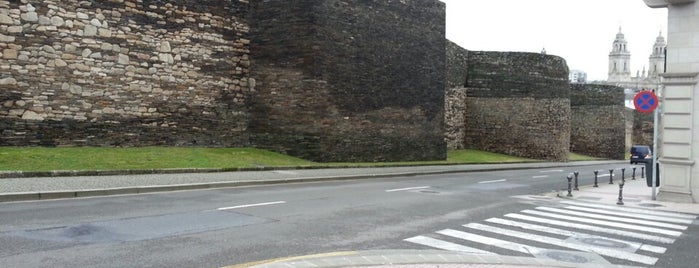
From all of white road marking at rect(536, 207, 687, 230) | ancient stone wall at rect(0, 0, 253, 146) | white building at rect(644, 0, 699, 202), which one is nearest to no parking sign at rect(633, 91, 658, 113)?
white building at rect(644, 0, 699, 202)

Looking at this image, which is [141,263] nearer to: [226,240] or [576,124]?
[226,240]

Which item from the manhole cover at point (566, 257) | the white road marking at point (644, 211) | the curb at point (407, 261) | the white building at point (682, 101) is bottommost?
the white road marking at point (644, 211)

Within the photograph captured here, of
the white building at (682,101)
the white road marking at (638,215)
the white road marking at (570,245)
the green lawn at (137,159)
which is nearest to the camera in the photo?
the white road marking at (570,245)

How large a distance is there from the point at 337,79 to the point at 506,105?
18701 millimetres

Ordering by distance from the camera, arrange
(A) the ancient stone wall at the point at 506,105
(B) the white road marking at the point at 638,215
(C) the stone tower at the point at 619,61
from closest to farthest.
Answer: (B) the white road marking at the point at 638,215
(A) the ancient stone wall at the point at 506,105
(C) the stone tower at the point at 619,61

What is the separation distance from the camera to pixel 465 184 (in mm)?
18531

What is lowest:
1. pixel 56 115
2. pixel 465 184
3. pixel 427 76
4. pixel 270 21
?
pixel 465 184

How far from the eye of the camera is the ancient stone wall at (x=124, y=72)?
1748 cm

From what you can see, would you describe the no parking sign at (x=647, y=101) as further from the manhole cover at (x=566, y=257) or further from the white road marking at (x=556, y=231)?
the manhole cover at (x=566, y=257)

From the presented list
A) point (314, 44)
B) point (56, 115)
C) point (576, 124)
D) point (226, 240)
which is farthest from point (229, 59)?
point (576, 124)

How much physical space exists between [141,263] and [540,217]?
24.9 ft

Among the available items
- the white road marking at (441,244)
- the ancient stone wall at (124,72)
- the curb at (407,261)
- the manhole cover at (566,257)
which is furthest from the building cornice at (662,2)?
the ancient stone wall at (124,72)

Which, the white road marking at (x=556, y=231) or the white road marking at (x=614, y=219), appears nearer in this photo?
the white road marking at (x=556, y=231)

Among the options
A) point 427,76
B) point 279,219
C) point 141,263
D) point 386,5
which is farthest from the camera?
point 427,76
